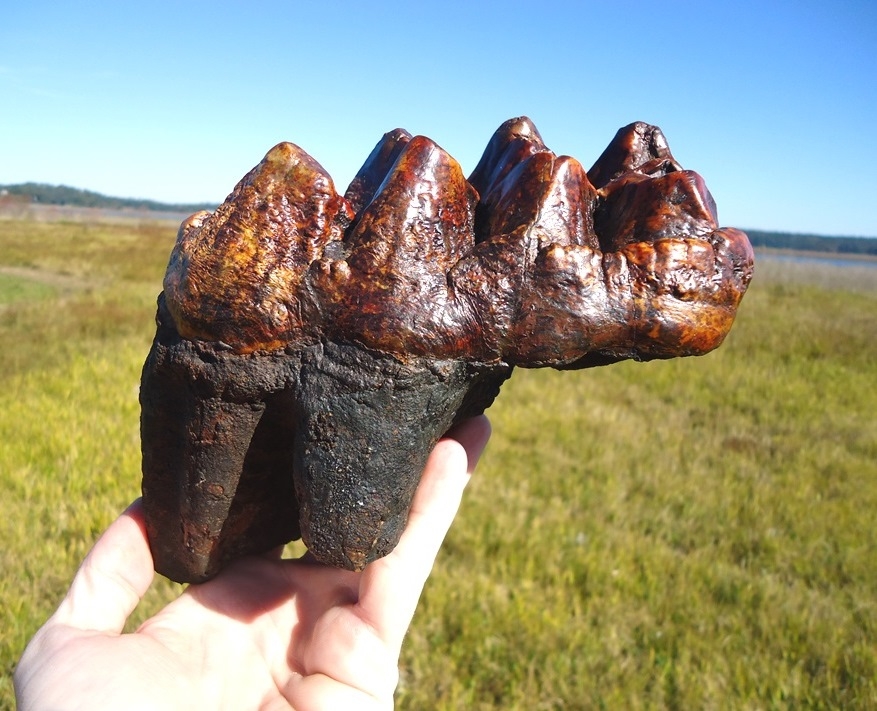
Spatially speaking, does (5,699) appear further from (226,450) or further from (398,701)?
(226,450)

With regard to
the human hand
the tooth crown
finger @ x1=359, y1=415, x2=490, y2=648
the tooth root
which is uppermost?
the tooth crown

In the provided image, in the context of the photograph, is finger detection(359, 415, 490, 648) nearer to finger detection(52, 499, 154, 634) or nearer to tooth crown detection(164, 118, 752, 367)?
tooth crown detection(164, 118, 752, 367)

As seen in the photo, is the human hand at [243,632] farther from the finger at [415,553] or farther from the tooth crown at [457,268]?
the tooth crown at [457,268]

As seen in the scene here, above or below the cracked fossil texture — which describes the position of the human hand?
below

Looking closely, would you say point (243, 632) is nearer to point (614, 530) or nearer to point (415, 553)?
point (415, 553)

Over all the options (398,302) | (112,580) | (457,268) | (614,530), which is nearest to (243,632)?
(112,580)

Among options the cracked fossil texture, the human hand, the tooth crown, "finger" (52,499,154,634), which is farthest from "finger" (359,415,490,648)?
"finger" (52,499,154,634)

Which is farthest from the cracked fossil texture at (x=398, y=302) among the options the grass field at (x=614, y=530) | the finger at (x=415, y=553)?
the grass field at (x=614, y=530)
